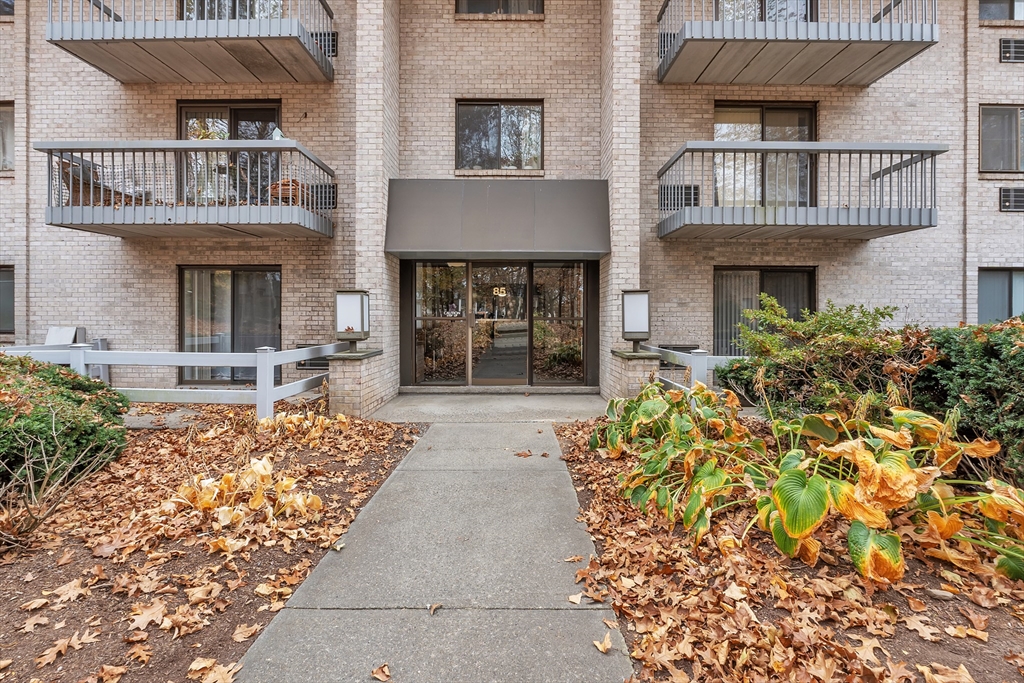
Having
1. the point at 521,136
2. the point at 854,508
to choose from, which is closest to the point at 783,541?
the point at 854,508

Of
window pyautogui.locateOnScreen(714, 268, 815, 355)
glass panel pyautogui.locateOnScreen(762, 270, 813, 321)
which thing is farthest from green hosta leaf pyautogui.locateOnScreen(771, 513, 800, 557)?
glass panel pyautogui.locateOnScreen(762, 270, 813, 321)

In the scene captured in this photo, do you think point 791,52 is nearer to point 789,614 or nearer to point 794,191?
point 794,191

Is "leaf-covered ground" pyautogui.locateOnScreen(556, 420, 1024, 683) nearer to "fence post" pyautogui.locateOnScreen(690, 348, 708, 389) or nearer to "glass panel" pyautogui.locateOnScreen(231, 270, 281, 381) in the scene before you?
"fence post" pyautogui.locateOnScreen(690, 348, 708, 389)

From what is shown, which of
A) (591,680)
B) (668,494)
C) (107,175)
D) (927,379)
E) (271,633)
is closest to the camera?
(591,680)

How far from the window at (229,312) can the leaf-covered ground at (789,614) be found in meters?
8.56

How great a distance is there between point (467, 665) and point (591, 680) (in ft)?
1.91

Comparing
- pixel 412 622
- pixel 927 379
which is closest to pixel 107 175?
pixel 412 622

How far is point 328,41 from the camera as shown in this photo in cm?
928

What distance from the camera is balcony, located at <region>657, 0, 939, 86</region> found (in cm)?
793

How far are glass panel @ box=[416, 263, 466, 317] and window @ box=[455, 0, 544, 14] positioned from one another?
5.01m

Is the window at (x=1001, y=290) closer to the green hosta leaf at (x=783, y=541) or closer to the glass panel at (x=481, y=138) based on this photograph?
the glass panel at (x=481, y=138)

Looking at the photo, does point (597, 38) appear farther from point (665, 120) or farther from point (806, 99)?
point (806, 99)

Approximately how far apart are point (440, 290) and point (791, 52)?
743 cm

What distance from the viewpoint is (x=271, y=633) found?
2537mm
